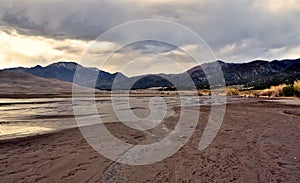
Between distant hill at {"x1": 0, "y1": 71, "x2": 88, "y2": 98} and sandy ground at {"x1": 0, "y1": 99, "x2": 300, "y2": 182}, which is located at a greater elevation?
distant hill at {"x1": 0, "y1": 71, "x2": 88, "y2": 98}

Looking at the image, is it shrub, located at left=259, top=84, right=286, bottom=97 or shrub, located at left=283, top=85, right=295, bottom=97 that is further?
shrub, located at left=259, top=84, right=286, bottom=97

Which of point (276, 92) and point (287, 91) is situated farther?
point (276, 92)

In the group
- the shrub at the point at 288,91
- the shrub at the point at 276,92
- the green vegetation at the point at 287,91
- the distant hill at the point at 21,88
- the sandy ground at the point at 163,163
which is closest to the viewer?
the sandy ground at the point at 163,163

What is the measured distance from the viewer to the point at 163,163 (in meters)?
9.08

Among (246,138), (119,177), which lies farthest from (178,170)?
(246,138)

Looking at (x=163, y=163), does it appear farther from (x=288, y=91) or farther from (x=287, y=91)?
(x=287, y=91)

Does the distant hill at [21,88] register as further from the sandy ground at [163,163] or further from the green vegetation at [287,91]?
the sandy ground at [163,163]

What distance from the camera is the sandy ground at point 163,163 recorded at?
299 inches

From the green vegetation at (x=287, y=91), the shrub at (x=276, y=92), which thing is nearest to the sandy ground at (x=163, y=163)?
the green vegetation at (x=287, y=91)

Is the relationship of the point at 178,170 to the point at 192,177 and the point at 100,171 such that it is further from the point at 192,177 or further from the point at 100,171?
the point at 100,171

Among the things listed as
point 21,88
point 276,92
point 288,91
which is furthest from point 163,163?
point 21,88

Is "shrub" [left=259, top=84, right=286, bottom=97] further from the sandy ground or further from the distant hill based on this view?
the sandy ground

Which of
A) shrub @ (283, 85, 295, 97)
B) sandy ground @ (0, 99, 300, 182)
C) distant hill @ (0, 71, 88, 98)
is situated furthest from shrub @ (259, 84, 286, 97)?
sandy ground @ (0, 99, 300, 182)

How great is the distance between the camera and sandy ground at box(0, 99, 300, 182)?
24.9ft
